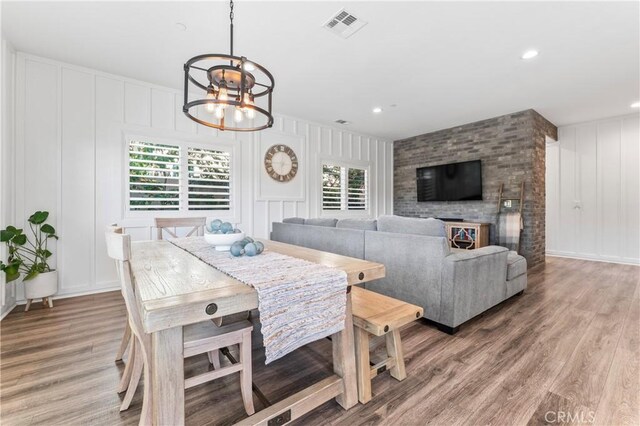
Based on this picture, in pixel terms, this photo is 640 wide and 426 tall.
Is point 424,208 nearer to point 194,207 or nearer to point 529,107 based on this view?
point 529,107

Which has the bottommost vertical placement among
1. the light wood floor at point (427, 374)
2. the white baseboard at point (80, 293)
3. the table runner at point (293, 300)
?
the light wood floor at point (427, 374)

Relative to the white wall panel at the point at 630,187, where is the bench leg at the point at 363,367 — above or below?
below

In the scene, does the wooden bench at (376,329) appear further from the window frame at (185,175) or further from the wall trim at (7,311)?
the wall trim at (7,311)

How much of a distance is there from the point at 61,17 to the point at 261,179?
2.90m

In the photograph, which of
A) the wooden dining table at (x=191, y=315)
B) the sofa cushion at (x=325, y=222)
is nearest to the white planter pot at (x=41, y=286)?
the wooden dining table at (x=191, y=315)

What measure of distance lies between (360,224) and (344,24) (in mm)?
1921

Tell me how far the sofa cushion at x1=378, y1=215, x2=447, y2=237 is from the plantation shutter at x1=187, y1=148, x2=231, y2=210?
8.73 feet

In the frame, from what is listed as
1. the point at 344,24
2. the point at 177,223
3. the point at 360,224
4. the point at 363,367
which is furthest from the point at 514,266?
the point at 177,223

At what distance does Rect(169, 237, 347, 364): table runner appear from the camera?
1.21m

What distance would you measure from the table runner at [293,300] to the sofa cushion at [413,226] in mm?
1342

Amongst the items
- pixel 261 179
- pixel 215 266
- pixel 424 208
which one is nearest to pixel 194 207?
pixel 261 179

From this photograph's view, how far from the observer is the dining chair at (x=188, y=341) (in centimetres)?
122

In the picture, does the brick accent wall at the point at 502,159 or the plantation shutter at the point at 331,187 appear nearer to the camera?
the brick accent wall at the point at 502,159

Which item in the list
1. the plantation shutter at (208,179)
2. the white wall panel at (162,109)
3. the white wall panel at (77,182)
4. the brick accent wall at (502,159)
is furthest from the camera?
the brick accent wall at (502,159)
